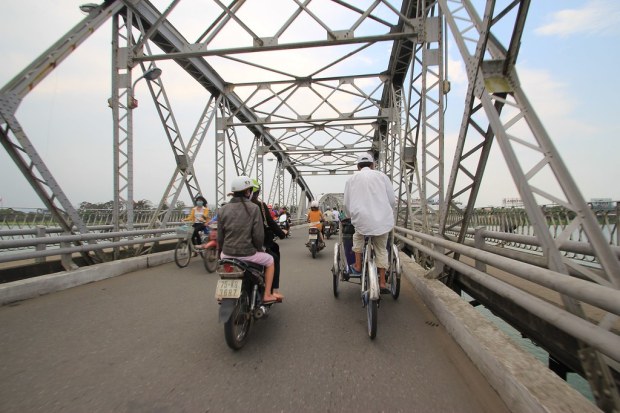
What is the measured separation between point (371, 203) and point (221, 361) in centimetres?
236

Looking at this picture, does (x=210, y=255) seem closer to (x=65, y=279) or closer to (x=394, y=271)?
(x=65, y=279)

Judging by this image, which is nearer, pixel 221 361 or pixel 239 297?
pixel 221 361

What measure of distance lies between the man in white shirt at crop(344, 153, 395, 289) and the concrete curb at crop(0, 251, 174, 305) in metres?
4.88

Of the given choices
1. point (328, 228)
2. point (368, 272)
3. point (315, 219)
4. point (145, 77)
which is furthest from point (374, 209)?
point (328, 228)

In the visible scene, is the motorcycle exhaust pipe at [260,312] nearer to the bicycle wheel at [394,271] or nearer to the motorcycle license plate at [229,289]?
the motorcycle license plate at [229,289]

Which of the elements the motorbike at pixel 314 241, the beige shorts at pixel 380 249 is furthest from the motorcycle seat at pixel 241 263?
the motorbike at pixel 314 241

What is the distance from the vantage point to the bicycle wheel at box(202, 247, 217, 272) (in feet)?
23.5

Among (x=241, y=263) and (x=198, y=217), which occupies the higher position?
(x=198, y=217)

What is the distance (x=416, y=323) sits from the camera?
12.5 ft

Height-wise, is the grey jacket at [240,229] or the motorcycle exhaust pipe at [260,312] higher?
the grey jacket at [240,229]

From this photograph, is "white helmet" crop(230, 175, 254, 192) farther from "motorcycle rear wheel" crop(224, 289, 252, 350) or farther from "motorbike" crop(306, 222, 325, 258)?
"motorbike" crop(306, 222, 325, 258)

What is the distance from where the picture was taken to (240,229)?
3.56 m

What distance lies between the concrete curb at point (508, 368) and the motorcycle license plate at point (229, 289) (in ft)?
6.99

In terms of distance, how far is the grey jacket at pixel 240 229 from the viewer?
11.6 feet
